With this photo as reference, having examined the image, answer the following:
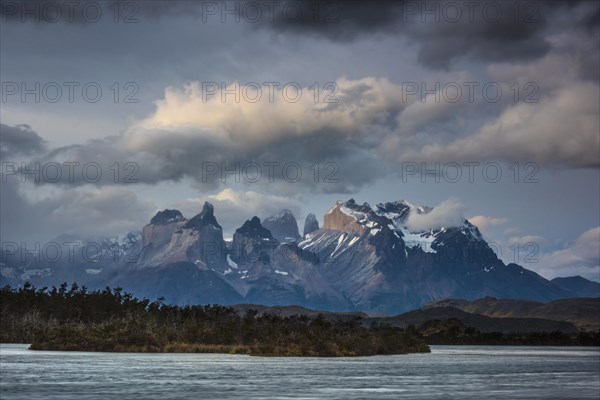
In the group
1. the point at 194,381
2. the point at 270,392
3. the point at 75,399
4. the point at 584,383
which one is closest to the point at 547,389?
the point at 584,383

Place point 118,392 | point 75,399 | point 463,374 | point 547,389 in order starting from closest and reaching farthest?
point 75,399
point 118,392
point 547,389
point 463,374

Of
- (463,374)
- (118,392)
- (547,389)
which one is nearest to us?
(118,392)

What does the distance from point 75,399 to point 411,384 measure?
47988mm

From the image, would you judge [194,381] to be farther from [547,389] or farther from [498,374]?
[498,374]

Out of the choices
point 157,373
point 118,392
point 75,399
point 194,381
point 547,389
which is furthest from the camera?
point 157,373

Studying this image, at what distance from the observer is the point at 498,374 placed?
144 meters

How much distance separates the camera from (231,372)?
136875 millimetres

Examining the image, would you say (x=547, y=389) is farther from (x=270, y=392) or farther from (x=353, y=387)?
(x=270, y=392)

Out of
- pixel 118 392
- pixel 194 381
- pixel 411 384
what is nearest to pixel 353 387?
pixel 411 384

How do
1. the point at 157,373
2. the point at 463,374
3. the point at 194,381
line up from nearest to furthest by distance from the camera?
1. the point at 194,381
2. the point at 157,373
3. the point at 463,374

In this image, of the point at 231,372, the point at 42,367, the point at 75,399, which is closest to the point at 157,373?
the point at 231,372

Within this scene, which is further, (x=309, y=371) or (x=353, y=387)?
(x=309, y=371)

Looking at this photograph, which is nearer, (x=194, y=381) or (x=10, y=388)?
(x=10, y=388)

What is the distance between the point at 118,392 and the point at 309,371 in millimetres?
55679
